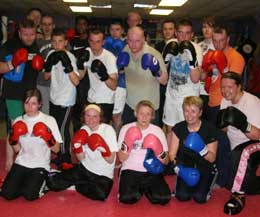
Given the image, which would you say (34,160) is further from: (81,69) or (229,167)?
(229,167)

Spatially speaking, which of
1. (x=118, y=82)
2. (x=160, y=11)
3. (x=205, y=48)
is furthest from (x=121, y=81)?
(x=160, y=11)

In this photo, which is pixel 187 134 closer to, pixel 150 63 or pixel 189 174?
pixel 189 174

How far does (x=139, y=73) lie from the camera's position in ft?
10.7

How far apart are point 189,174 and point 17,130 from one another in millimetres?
1297

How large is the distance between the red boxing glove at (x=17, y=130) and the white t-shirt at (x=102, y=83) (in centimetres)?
74

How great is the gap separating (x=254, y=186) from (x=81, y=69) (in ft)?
5.67

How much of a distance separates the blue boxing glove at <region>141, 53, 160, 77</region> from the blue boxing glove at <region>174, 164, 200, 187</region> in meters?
0.82

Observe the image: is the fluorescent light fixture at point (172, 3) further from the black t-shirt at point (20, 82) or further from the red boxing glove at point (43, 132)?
the red boxing glove at point (43, 132)

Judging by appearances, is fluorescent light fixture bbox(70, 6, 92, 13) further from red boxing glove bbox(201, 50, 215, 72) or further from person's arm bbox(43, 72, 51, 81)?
red boxing glove bbox(201, 50, 215, 72)

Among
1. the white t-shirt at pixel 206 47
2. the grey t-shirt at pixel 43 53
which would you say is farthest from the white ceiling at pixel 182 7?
the grey t-shirt at pixel 43 53

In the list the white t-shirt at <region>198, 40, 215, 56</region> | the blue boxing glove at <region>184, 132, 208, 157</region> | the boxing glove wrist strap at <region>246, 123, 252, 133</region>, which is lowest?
the blue boxing glove at <region>184, 132, 208, 157</region>

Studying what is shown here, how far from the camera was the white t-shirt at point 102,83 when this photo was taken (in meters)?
3.30

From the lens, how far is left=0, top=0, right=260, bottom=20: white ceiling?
8596 millimetres

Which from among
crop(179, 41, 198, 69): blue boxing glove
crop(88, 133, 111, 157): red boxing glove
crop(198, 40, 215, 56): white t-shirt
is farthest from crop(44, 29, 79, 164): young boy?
crop(198, 40, 215, 56): white t-shirt
